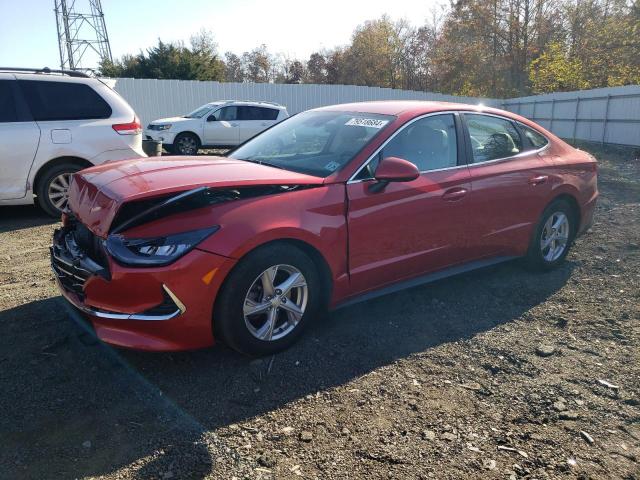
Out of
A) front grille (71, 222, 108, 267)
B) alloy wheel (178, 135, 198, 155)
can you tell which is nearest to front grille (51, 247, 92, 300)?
front grille (71, 222, 108, 267)

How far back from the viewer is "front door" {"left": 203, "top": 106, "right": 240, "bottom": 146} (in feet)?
52.6

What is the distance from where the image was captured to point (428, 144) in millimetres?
4215

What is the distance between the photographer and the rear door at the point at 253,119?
53.8ft

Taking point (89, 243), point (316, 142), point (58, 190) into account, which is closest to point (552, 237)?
point (316, 142)

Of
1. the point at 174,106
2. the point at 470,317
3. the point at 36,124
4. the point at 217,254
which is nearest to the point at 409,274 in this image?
the point at 470,317

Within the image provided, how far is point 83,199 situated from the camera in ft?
11.5

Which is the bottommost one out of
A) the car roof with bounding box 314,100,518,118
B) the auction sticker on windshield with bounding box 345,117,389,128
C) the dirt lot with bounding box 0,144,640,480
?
the dirt lot with bounding box 0,144,640,480

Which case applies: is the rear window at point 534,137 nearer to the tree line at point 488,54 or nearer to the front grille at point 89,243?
the front grille at point 89,243

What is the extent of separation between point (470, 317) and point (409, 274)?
2.03ft

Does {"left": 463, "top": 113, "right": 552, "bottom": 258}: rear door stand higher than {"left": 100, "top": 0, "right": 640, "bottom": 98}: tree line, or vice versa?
{"left": 100, "top": 0, "right": 640, "bottom": 98}: tree line

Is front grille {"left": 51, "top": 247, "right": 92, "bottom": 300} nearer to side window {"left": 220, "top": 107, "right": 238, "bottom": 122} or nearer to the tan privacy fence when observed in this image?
side window {"left": 220, "top": 107, "right": 238, "bottom": 122}

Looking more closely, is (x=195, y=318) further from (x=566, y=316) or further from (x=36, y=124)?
(x=36, y=124)

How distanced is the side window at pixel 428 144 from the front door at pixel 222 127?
12581 mm

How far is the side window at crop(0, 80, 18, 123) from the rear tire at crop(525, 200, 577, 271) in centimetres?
635
